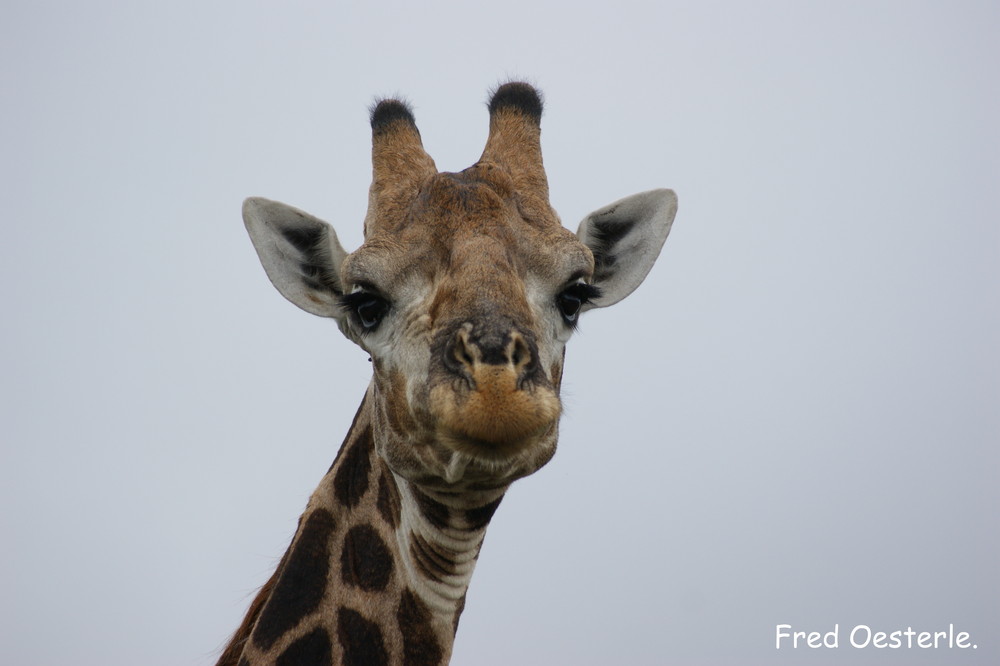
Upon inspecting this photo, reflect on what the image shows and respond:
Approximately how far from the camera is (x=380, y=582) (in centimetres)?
691

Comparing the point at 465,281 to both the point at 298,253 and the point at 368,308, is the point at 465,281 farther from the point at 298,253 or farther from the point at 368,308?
the point at 298,253

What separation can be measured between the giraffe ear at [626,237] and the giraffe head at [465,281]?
1 centimetres

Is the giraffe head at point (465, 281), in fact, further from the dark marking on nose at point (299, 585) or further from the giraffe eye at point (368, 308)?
the dark marking on nose at point (299, 585)

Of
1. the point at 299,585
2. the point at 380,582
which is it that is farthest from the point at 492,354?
the point at 299,585

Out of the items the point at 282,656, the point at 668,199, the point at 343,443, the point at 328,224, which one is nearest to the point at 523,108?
the point at 668,199

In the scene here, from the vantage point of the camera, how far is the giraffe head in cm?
552

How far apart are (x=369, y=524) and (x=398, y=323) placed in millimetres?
1559

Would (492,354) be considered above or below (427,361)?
below

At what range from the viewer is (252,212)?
23.8 feet

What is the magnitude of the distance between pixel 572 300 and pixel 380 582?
7.55 feet

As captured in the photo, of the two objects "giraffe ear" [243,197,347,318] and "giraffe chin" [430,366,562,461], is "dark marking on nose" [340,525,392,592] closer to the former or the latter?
"giraffe ear" [243,197,347,318]

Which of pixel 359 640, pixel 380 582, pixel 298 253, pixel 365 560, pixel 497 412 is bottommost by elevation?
pixel 359 640

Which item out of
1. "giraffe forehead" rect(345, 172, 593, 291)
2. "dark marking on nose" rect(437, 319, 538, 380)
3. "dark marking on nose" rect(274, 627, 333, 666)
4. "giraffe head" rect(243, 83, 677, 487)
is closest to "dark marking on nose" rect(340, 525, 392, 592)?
"dark marking on nose" rect(274, 627, 333, 666)

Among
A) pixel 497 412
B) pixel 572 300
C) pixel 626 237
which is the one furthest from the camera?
pixel 626 237
